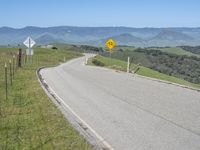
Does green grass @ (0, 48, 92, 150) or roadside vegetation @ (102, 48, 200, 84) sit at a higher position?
green grass @ (0, 48, 92, 150)

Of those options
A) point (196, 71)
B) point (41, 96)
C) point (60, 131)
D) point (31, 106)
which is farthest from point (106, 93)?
point (196, 71)

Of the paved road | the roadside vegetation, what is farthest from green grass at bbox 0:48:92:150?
the roadside vegetation

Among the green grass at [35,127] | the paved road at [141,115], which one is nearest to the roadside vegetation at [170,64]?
the paved road at [141,115]

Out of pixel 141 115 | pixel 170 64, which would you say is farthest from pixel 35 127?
pixel 170 64

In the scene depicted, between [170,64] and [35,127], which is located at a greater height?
[35,127]

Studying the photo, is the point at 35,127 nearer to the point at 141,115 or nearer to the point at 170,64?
the point at 141,115

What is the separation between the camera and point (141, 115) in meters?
12.0

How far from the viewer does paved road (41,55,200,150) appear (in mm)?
8820

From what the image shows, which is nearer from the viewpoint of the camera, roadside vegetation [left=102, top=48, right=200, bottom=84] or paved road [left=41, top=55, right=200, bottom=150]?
paved road [left=41, top=55, right=200, bottom=150]

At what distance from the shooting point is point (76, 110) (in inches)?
526

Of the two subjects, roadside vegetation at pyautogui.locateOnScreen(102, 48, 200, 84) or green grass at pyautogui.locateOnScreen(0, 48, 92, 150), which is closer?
green grass at pyautogui.locateOnScreen(0, 48, 92, 150)

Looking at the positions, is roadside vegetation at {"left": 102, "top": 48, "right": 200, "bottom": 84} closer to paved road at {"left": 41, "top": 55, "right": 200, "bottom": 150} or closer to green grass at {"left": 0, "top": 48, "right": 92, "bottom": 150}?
paved road at {"left": 41, "top": 55, "right": 200, "bottom": 150}

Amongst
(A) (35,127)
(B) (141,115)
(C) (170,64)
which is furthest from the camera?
(C) (170,64)

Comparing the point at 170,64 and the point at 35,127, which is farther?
the point at 170,64
